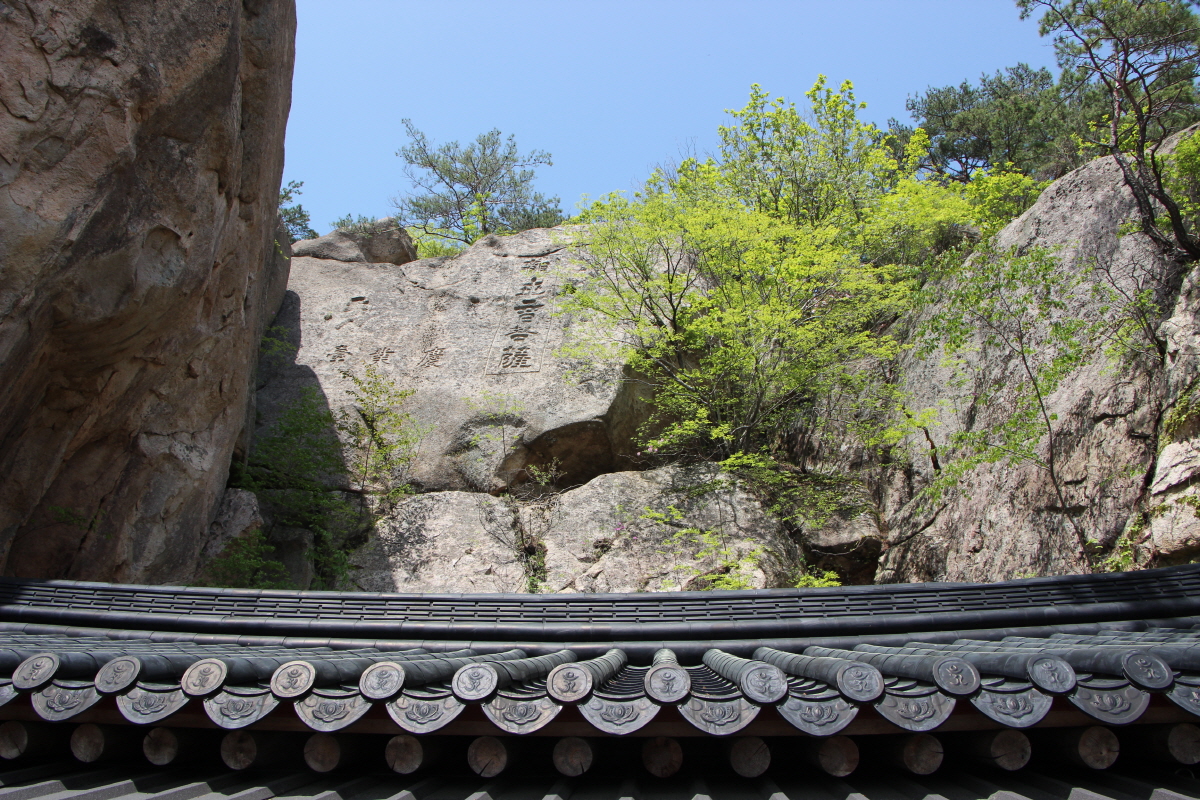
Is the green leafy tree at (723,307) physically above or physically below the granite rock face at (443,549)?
above

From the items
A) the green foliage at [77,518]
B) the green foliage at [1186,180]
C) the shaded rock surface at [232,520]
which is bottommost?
the shaded rock surface at [232,520]

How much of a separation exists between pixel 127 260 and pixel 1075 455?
32.2 ft

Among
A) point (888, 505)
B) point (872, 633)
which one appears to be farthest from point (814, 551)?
point (872, 633)

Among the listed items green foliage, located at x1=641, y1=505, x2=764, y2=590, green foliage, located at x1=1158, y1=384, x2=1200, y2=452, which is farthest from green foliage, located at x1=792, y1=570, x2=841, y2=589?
green foliage, located at x1=1158, y1=384, x2=1200, y2=452

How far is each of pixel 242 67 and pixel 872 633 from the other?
8368 mm

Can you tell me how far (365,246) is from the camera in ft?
58.0

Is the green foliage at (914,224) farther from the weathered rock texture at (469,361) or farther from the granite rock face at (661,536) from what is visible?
the granite rock face at (661,536)

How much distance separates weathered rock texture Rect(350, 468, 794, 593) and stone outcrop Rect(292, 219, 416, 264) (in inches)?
331

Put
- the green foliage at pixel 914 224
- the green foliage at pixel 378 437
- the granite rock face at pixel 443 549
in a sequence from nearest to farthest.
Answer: the granite rock face at pixel 443 549 → the green foliage at pixel 378 437 → the green foliage at pixel 914 224

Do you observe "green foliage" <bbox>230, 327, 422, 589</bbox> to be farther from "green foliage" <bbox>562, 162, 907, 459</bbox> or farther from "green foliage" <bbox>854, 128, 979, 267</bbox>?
"green foliage" <bbox>854, 128, 979, 267</bbox>

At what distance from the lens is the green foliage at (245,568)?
9102mm

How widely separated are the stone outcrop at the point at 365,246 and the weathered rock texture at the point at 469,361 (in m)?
0.49

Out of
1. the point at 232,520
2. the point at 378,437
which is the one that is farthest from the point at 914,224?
the point at 232,520

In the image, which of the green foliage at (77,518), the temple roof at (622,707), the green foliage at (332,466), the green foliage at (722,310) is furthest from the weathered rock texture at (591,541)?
the temple roof at (622,707)
